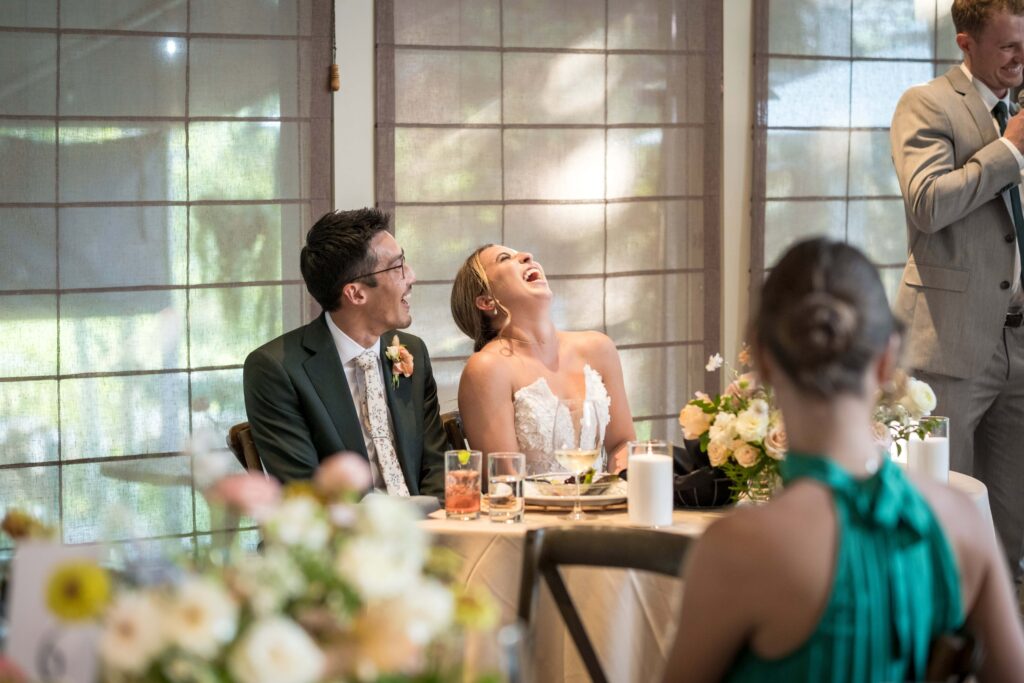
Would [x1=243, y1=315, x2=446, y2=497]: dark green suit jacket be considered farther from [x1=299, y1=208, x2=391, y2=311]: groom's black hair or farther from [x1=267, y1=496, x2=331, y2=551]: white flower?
[x1=267, y1=496, x2=331, y2=551]: white flower

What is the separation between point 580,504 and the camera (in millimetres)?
2619

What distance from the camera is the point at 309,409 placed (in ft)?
10.2

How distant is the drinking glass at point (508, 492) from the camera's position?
2512 millimetres

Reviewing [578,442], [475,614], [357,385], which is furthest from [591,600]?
[475,614]

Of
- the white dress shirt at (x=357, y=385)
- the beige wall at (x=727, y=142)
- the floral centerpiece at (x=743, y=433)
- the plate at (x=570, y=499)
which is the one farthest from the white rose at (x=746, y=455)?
the beige wall at (x=727, y=142)

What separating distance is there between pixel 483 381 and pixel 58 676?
2293 mm

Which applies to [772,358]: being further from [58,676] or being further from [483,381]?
[483,381]

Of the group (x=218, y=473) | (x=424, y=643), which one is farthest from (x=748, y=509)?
(x=218, y=473)

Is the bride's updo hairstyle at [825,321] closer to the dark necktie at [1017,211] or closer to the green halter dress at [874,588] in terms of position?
the green halter dress at [874,588]

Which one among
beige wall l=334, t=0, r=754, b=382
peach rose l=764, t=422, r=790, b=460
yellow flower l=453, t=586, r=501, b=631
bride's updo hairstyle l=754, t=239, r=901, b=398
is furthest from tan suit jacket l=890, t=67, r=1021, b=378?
yellow flower l=453, t=586, r=501, b=631

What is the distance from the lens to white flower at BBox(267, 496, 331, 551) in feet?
3.40

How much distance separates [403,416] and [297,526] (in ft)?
7.35

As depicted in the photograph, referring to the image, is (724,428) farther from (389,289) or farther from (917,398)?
(389,289)

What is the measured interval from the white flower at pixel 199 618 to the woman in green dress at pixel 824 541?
1.95 feet
